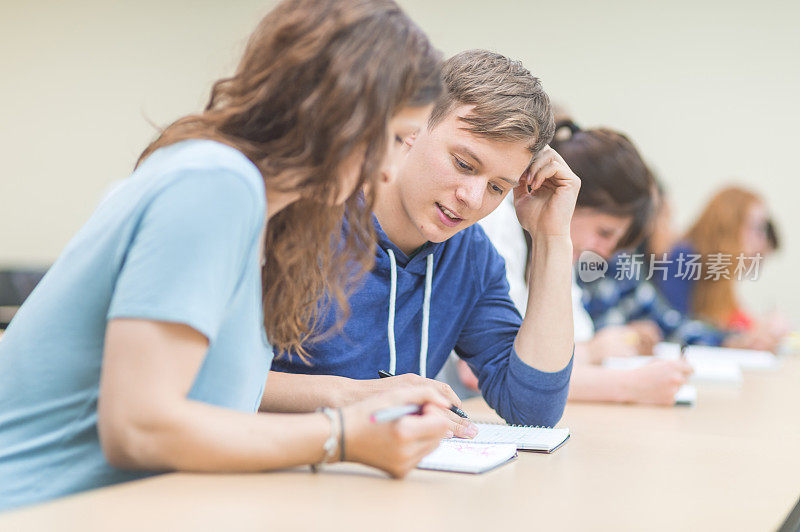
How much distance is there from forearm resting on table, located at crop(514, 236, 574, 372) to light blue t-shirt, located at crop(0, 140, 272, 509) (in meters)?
0.63

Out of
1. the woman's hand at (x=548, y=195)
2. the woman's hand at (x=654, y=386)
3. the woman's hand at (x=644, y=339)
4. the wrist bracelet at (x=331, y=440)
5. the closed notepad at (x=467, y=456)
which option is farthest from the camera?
the woman's hand at (x=644, y=339)

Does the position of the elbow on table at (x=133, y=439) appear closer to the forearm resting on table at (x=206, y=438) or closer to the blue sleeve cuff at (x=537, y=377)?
the forearm resting on table at (x=206, y=438)

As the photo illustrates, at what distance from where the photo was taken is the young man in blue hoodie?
130cm

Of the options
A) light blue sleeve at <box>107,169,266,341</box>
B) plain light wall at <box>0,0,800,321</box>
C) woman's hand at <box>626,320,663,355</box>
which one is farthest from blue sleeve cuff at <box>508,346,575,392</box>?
plain light wall at <box>0,0,800,321</box>

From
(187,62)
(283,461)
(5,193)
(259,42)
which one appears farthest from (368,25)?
(187,62)

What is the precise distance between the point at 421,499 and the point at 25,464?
396mm

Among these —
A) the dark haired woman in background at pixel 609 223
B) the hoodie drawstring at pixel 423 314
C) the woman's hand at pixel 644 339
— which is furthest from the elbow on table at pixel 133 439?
the woman's hand at pixel 644 339

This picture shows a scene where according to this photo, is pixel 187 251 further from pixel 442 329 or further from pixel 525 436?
pixel 442 329

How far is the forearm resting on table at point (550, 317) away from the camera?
1.38 metres

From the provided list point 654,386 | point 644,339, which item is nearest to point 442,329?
point 654,386

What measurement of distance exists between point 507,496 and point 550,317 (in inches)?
22.3

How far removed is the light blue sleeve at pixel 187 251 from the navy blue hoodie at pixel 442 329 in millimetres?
567

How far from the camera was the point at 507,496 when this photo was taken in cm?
85

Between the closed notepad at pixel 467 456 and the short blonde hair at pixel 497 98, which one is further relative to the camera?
the short blonde hair at pixel 497 98
